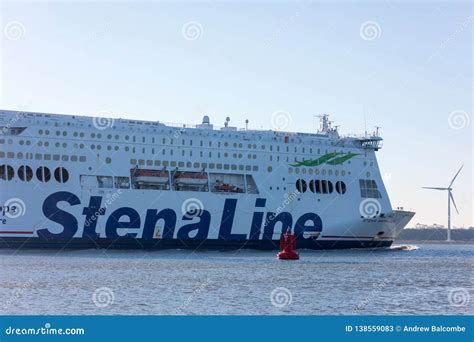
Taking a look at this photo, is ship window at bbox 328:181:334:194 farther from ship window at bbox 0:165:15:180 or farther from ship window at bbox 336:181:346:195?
ship window at bbox 0:165:15:180

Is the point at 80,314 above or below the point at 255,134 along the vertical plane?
below

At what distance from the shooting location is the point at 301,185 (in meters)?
57.8

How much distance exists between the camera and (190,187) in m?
54.6

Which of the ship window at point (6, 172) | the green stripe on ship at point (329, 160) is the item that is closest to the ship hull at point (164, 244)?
the ship window at point (6, 172)

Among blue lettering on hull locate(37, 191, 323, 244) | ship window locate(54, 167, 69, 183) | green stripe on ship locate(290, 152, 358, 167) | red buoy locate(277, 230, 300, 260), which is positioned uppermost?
green stripe on ship locate(290, 152, 358, 167)

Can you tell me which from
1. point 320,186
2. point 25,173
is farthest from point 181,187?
point 320,186

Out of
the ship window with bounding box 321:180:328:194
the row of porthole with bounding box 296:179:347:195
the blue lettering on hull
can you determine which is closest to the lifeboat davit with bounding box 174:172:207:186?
the blue lettering on hull

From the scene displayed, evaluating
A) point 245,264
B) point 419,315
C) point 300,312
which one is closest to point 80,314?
point 300,312

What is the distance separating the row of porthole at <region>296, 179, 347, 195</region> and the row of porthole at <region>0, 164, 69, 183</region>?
628 inches

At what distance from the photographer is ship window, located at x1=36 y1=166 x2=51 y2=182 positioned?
5073cm

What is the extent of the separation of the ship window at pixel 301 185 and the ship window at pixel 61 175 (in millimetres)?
15717
